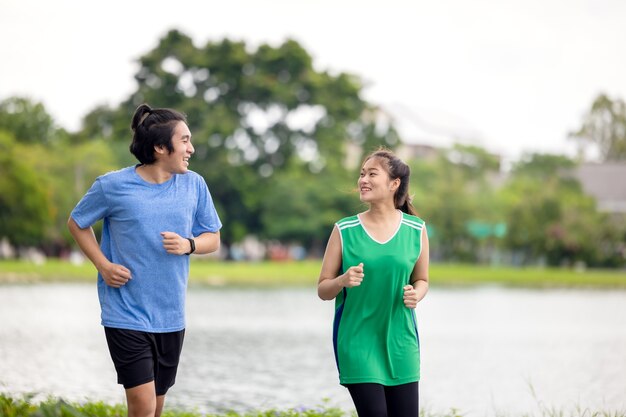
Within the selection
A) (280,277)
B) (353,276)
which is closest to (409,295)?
(353,276)

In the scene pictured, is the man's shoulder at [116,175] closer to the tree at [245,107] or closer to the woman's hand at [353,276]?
the woman's hand at [353,276]

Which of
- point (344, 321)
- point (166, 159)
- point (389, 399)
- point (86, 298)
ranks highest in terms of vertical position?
point (166, 159)

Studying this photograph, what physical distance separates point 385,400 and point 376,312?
0.38m

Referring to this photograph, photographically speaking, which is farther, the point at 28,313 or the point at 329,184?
the point at 329,184

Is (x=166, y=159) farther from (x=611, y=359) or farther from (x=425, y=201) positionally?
(x=425, y=201)

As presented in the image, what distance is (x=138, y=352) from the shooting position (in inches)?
195

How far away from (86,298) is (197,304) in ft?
9.85

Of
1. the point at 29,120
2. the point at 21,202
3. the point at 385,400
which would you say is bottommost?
the point at 385,400

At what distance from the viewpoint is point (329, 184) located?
58344 mm

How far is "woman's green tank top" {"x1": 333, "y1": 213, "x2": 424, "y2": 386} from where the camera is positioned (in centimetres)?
496

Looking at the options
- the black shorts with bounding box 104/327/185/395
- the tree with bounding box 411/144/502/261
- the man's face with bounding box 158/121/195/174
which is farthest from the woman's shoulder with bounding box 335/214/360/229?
the tree with bounding box 411/144/502/261

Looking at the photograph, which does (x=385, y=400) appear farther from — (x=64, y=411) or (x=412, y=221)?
(x=64, y=411)

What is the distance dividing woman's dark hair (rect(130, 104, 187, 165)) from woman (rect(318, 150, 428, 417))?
0.87 metres

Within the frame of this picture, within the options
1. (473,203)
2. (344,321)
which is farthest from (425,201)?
(344,321)
